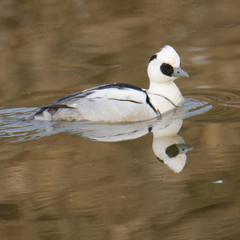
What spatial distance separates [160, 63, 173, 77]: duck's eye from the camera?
755cm

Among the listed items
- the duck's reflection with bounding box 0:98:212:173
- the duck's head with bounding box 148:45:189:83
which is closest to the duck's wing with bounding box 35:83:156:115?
the duck's reflection with bounding box 0:98:212:173

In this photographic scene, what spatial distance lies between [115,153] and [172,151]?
0.74 metres

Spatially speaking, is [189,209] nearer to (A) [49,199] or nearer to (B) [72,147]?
(A) [49,199]

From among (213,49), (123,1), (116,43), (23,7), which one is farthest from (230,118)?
(23,7)

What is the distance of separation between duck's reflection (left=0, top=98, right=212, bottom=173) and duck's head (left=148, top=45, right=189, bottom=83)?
0.63m

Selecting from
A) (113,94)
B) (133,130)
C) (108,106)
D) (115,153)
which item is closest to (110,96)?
(113,94)

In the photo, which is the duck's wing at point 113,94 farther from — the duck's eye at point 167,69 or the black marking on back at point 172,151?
the black marking on back at point 172,151

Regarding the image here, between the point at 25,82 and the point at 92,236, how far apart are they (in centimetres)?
662

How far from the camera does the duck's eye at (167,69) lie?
7.55 m

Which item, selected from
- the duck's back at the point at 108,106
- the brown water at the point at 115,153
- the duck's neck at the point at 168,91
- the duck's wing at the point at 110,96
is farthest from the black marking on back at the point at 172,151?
the duck's neck at the point at 168,91

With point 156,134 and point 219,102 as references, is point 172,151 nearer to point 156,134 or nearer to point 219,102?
point 156,134

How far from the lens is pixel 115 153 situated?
237 inches

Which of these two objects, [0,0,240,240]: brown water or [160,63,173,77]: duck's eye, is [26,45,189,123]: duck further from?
[0,0,240,240]: brown water

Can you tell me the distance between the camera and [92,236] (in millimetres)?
4227
